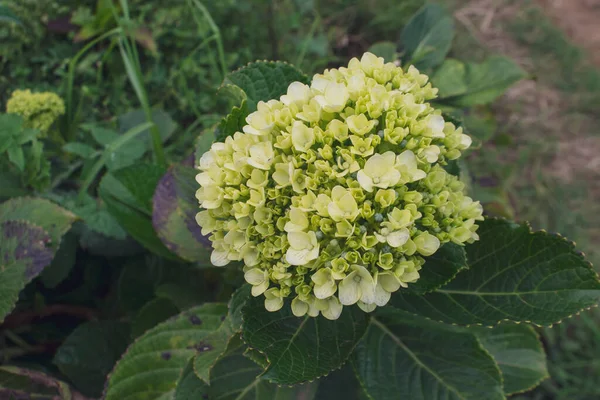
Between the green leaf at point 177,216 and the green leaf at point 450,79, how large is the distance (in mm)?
919

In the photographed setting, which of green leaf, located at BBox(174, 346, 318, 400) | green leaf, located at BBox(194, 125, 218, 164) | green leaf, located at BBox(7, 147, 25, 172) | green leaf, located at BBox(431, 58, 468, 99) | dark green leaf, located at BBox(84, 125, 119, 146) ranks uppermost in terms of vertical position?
green leaf, located at BBox(194, 125, 218, 164)

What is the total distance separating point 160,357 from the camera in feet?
4.66

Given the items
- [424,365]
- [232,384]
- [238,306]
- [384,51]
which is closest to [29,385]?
[232,384]

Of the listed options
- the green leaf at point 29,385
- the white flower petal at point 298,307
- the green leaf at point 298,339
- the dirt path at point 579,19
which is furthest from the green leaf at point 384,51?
the dirt path at point 579,19

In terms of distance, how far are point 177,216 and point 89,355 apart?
1.78ft

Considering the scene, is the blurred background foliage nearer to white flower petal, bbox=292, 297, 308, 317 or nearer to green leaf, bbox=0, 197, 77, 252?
green leaf, bbox=0, 197, 77, 252

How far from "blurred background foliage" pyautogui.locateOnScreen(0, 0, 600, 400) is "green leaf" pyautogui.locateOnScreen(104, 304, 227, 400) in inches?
8.4

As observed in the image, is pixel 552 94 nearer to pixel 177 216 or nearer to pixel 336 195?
pixel 177 216

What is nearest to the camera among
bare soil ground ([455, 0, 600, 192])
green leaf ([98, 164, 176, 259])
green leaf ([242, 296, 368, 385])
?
green leaf ([242, 296, 368, 385])

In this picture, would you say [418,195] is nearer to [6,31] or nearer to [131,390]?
[131,390]

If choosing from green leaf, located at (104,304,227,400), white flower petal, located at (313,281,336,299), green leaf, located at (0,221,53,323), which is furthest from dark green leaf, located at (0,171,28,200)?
white flower petal, located at (313,281,336,299)

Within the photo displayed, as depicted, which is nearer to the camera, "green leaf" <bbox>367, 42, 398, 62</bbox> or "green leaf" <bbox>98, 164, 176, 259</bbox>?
"green leaf" <bbox>98, 164, 176, 259</bbox>

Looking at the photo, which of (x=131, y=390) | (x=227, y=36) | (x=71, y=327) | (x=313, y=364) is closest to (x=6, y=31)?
(x=227, y=36)

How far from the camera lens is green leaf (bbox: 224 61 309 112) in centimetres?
128
